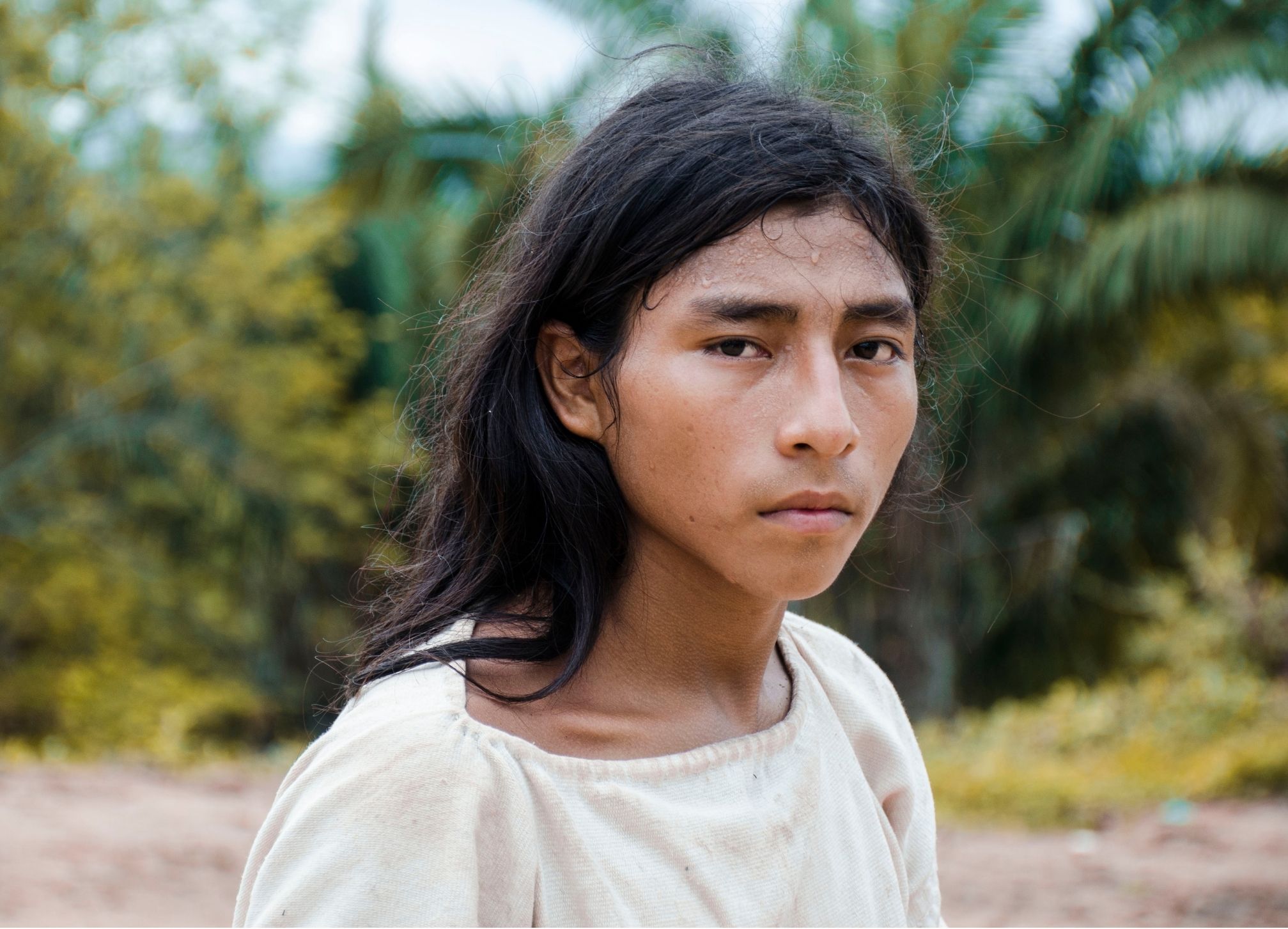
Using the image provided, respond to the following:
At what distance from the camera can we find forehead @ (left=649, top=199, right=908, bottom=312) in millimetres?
1557

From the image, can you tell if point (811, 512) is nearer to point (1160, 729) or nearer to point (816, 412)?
point (816, 412)

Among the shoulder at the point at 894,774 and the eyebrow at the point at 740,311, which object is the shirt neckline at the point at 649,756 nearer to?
the shoulder at the point at 894,774

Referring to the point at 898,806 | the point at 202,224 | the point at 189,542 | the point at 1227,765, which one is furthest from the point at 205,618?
the point at 898,806

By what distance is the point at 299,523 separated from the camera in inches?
571

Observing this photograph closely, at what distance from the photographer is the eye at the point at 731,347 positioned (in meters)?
1.55

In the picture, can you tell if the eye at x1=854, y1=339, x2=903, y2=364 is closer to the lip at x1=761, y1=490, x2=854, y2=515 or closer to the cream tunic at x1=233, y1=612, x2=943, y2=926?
the lip at x1=761, y1=490, x2=854, y2=515

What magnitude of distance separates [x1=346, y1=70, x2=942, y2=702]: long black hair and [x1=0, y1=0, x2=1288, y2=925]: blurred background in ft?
0.83

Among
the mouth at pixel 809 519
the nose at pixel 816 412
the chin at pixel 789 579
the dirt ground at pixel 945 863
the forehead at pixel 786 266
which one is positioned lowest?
the dirt ground at pixel 945 863

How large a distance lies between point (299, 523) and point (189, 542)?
1.40 metres

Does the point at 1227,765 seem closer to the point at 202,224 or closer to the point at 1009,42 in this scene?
the point at 1009,42

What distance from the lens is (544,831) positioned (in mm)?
1438

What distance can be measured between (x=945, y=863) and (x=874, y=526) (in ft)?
6.64

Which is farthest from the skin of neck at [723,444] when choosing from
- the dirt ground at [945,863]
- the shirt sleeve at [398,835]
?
the dirt ground at [945,863]

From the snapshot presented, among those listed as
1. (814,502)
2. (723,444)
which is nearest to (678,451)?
(723,444)
